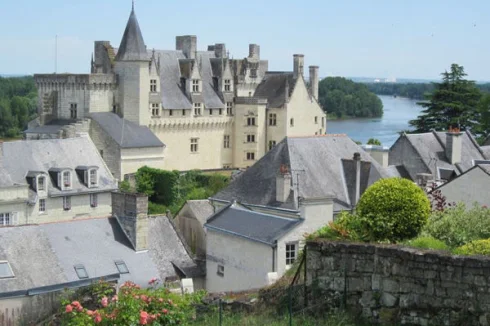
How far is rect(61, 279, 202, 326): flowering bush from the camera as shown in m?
11.9

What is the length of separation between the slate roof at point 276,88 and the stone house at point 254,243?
36.1 metres

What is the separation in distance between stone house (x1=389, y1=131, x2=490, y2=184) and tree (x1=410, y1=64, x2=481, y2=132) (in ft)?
68.1

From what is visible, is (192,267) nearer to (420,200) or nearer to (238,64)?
(420,200)

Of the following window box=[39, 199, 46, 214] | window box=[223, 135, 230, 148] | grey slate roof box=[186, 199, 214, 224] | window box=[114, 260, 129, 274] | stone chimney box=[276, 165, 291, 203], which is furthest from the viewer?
window box=[223, 135, 230, 148]

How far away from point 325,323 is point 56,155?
29.4 metres

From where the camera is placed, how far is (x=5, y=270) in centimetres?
2112

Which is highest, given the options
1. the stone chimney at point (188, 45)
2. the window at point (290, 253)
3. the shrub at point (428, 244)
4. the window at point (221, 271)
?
the stone chimney at point (188, 45)

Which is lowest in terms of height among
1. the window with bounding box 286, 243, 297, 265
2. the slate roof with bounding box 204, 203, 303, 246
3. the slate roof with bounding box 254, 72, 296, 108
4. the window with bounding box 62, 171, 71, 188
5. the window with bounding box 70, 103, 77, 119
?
the window with bounding box 62, 171, 71, 188

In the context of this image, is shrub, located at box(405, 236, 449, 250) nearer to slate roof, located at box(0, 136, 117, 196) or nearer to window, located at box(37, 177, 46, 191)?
slate roof, located at box(0, 136, 117, 196)

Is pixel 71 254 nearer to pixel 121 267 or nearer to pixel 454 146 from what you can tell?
pixel 121 267

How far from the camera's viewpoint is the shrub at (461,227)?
13117 mm

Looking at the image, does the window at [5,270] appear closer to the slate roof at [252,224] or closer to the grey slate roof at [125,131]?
the slate roof at [252,224]

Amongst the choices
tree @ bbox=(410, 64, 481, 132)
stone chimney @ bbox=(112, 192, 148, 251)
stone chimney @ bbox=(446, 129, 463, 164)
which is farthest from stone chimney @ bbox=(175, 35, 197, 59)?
stone chimney @ bbox=(112, 192, 148, 251)

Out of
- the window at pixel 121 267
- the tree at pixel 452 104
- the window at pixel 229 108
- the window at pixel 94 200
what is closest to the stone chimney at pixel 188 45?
the window at pixel 229 108
